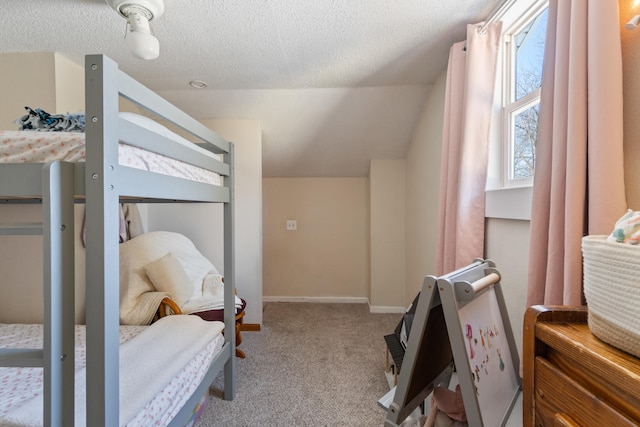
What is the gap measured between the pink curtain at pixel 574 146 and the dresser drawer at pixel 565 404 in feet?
1.07

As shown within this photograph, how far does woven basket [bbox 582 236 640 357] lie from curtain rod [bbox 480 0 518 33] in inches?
51.7

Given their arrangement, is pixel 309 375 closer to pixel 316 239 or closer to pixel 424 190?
pixel 424 190

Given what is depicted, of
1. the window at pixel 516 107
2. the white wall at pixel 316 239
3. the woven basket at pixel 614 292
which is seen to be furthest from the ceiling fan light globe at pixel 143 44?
the white wall at pixel 316 239

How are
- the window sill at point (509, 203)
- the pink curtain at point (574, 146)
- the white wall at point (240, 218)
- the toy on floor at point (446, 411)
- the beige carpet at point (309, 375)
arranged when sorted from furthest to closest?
the white wall at point (240, 218), the beige carpet at point (309, 375), the window sill at point (509, 203), the toy on floor at point (446, 411), the pink curtain at point (574, 146)

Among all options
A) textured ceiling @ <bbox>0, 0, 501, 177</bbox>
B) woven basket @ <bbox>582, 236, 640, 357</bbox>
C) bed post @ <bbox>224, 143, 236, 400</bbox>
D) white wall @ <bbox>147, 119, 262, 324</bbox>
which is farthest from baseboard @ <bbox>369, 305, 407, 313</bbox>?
woven basket @ <bbox>582, 236, 640, 357</bbox>

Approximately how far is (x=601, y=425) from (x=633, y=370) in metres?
0.11

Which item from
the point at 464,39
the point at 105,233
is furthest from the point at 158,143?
the point at 464,39

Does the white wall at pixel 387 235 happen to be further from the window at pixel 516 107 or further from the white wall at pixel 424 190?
the window at pixel 516 107

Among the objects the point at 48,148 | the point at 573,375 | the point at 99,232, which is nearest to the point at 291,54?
the point at 48,148

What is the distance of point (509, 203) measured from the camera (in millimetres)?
1227

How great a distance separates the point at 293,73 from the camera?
6.84 ft

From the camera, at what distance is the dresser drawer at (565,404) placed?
0.42m

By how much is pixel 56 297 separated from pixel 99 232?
19cm

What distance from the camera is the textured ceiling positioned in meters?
1.41
